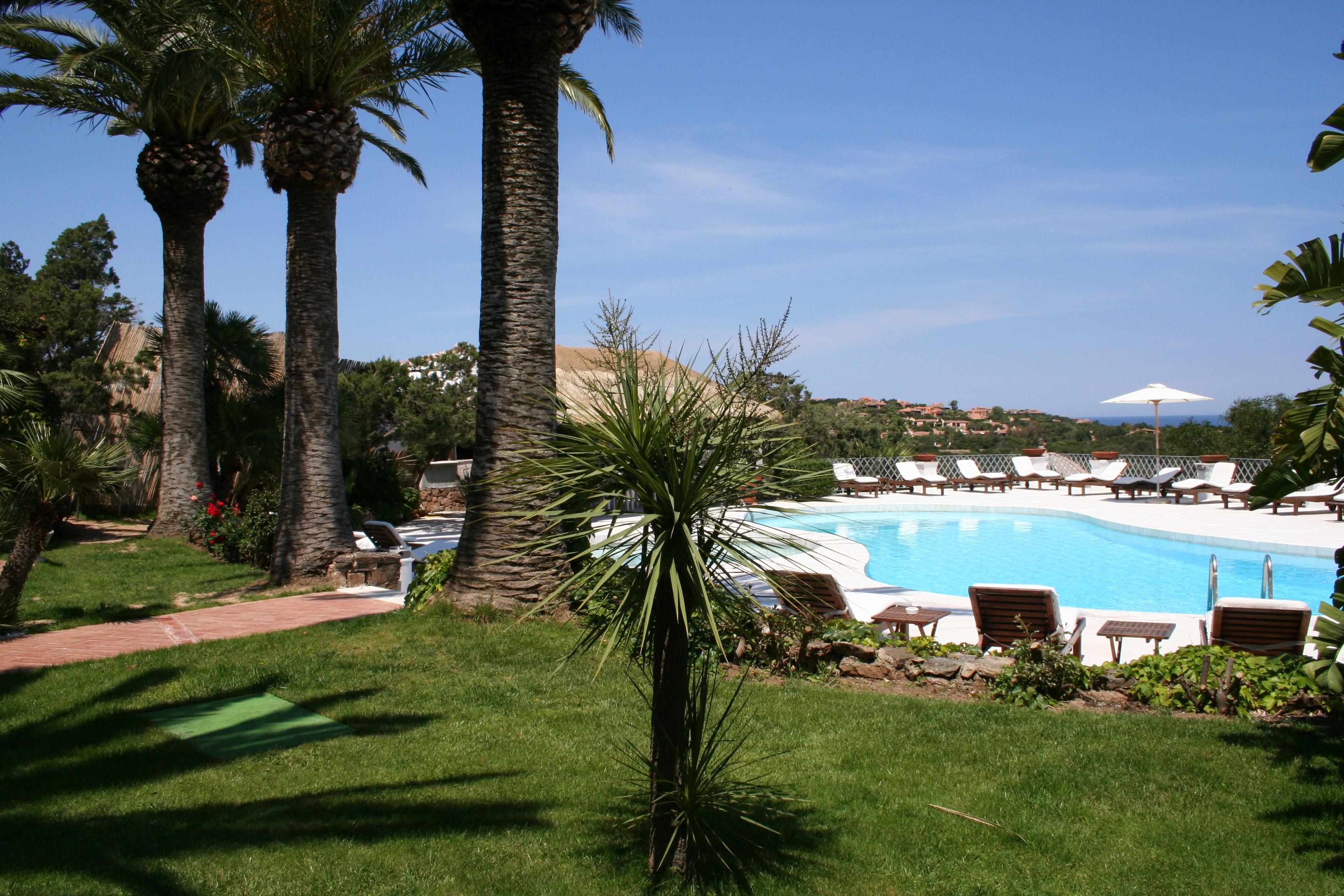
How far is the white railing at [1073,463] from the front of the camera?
75.4 ft

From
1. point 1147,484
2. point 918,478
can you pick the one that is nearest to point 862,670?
point 918,478

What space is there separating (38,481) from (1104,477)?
25.5m

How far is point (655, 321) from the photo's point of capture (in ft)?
15.4

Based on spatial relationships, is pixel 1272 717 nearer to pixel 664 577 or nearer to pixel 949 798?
pixel 949 798

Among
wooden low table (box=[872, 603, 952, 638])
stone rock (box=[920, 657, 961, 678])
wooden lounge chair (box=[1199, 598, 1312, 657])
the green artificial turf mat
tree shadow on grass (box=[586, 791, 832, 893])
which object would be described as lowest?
the green artificial turf mat

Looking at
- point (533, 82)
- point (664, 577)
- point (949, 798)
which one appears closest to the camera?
point (664, 577)

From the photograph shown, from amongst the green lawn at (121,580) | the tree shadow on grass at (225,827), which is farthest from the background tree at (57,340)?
the tree shadow on grass at (225,827)

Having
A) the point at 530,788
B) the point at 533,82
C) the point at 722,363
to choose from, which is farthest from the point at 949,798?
the point at 533,82

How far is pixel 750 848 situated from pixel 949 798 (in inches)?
47.9

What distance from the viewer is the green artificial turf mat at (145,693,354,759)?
5.06 metres

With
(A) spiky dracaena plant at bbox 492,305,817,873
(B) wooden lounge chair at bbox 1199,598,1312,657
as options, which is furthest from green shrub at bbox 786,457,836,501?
(B) wooden lounge chair at bbox 1199,598,1312,657

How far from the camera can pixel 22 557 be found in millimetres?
8430

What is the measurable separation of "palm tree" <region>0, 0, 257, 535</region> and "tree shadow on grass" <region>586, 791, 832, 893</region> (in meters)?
14.1

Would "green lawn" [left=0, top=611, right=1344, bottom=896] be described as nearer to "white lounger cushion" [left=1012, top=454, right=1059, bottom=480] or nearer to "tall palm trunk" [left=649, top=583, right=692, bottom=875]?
"tall palm trunk" [left=649, top=583, right=692, bottom=875]
